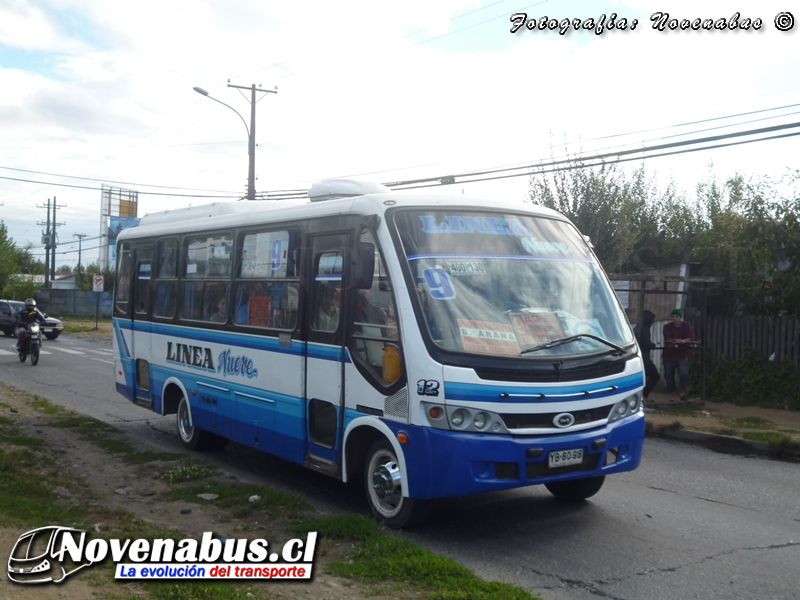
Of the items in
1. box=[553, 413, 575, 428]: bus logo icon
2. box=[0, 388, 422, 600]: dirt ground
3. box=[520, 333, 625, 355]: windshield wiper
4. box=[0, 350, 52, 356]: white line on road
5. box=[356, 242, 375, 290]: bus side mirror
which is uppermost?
box=[356, 242, 375, 290]: bus side mirror

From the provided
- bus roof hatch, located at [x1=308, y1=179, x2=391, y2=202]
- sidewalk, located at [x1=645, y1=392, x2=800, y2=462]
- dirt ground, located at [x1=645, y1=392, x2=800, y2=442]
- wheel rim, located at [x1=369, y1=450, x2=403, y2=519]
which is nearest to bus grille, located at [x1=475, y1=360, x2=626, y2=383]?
wheel rim, located at [x1=369, y1=450, x2=403, y2=519]

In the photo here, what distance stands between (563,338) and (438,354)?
42.3 inches

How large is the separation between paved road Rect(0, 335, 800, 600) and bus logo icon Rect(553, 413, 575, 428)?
92 cm

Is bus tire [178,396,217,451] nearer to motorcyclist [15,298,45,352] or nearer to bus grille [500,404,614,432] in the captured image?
bus grille [500,404,614,432]

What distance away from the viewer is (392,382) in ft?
21.5

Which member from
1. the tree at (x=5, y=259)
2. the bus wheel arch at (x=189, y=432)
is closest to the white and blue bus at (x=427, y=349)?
the bus wheel arch at (x=189, y=432)

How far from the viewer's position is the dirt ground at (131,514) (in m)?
4.92

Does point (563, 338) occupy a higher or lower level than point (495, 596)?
higher

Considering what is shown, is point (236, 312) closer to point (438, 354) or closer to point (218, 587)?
point (438, 354)

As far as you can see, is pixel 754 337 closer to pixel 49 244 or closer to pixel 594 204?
pixel 594 204

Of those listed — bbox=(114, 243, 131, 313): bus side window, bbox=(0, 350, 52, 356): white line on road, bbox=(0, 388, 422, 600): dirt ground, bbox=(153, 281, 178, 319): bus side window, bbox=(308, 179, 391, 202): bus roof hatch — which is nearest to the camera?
bbox=(0, 388, 422, 600): dirt ground

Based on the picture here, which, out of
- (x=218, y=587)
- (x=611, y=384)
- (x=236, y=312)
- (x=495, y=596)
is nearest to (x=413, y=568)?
(x=495, y=596)

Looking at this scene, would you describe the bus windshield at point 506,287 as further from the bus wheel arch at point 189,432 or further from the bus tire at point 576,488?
the bus wheel arch at point 189,432

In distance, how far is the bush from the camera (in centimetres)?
1441
